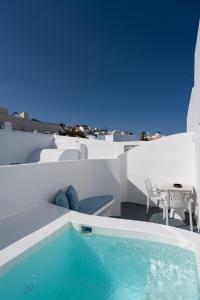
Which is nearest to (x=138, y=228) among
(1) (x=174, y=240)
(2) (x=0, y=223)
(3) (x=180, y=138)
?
(1) (x=174, y=240)

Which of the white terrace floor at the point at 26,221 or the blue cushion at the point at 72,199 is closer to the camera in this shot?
the white terrace floor at the point at 26,221

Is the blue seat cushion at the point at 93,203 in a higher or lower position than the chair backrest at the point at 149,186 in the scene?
lower

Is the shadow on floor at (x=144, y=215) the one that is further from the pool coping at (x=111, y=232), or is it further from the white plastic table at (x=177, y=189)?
the pool coping at (x=111, y=232)

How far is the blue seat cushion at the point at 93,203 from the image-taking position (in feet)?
15.0

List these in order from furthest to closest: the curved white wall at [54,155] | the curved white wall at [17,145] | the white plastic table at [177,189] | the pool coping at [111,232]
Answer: the curved white wall at [54,155] → the curved white wall at [17,145] → the white plastic table at [177,189] → the pool coping at [111,232]

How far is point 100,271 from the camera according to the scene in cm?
294

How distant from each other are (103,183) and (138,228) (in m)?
2.92

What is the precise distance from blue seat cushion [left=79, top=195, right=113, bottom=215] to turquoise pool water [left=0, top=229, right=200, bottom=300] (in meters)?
1.19

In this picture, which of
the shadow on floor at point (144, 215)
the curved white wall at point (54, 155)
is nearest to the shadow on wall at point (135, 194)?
the shadow on floor at point (144, 215)

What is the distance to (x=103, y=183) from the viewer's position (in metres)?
6.02

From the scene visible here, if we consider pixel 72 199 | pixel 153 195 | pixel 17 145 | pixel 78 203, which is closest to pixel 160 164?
pixel 153 195

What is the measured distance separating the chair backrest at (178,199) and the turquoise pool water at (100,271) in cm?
252

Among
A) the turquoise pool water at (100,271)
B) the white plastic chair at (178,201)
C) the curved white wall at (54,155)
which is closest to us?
the turquoise pool water at (100,271)

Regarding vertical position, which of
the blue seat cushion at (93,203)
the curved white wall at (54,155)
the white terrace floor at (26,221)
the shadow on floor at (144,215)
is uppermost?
the curved white wall at (54,155)
